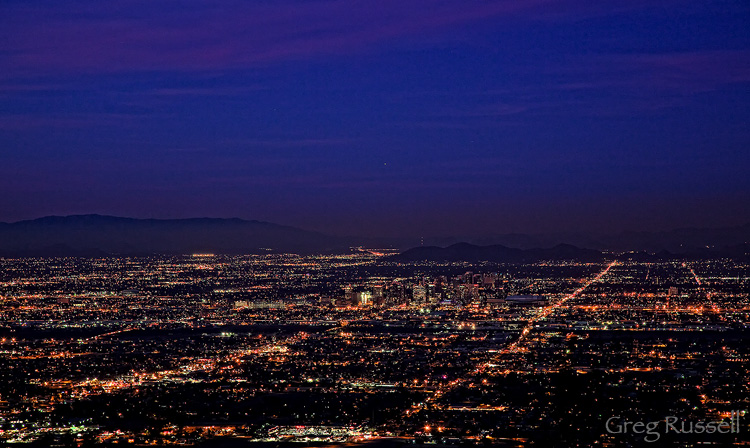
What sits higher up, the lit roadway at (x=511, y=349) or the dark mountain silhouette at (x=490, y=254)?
the dark mountain silhouette at (x=490, y=254)

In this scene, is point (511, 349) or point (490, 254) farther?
point (490, 254)

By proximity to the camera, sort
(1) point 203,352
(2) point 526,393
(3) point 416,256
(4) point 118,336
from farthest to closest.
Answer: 1. (3) point 416,256
2. (4) point 118,336
3. (1) point 203,352
4. (2) point 526,393

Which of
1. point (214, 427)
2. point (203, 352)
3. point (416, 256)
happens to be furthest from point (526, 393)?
point (416, 256)

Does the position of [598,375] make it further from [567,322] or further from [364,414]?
[567,322]

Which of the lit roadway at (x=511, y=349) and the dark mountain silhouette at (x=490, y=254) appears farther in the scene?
the dark mountain silhouette at (x=490, y=254)

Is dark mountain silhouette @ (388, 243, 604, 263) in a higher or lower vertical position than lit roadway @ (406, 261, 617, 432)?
higher

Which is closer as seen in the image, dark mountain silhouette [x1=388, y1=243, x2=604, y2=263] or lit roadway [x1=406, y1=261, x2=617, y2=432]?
lit roadway [x1=406, y1=261, x2=617, y2=432]

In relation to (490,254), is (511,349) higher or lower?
lower

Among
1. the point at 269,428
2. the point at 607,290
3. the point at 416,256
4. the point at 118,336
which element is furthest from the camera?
the point at 416,256
